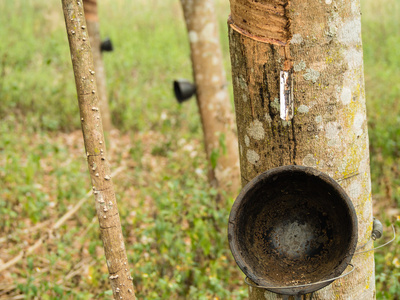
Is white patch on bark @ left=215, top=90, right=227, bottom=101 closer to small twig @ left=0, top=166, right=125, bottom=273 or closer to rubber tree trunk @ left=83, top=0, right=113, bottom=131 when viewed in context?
small twig @ left=0, top=166, right=125, bottom=273

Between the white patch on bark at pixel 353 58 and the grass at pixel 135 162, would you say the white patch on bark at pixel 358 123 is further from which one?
the grass at pixel 135 162

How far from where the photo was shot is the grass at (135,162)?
283cm

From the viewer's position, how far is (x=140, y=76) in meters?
7.45

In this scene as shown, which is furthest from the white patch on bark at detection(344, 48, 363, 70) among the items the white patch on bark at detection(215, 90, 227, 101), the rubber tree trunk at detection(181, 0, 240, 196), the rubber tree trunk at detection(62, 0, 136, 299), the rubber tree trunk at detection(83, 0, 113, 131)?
the rubber tree trunk at detection(83, 0, 113, 131)

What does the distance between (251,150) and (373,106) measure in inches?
163

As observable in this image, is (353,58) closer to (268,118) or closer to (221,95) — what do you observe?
(268,118)

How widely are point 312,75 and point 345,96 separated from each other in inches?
5.8

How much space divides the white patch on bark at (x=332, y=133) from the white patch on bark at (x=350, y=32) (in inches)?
11.3

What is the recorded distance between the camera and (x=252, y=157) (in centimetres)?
154

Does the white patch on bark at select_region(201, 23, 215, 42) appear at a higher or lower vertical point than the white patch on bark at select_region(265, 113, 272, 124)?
higher

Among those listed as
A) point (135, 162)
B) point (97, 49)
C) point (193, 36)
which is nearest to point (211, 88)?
point (193, 36)

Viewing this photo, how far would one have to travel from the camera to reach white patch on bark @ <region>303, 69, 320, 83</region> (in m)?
1.36

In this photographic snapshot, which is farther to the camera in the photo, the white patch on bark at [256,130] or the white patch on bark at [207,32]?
the white patch on bark at [207,32]

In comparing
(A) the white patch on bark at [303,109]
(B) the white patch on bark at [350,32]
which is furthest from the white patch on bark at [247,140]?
(B) the white patch on bark at [350,32]
